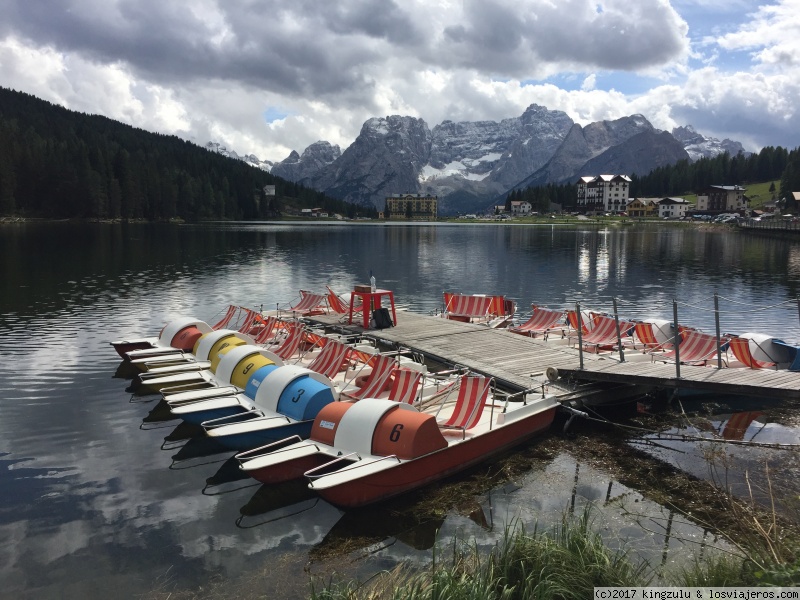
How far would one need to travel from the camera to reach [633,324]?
28062mm

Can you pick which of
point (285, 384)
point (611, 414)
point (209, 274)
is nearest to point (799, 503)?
point (611, 414)

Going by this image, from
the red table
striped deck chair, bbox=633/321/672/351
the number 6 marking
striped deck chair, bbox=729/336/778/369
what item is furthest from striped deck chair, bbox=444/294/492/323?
the number 6 marking

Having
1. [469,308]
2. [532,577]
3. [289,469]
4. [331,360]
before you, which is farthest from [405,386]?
[469,308]

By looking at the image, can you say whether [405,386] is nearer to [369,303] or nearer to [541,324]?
[369,303]

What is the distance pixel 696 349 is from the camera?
72.6ft

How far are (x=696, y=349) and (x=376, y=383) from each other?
13083mm

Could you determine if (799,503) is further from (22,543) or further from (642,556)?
(22,543)

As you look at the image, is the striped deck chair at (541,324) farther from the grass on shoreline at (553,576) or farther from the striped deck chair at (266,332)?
the grass on shoreline at (553,576)

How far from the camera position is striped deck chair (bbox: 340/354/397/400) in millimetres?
18797

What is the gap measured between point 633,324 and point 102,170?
175501 mm

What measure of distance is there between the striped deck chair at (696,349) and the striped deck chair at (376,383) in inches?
451

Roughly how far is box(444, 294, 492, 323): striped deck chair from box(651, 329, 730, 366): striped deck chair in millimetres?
11307

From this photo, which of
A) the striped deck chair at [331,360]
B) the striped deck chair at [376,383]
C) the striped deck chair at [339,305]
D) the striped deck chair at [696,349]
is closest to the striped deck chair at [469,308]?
the striped deck chair at [339,305]

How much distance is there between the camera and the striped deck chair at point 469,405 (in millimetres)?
16062
